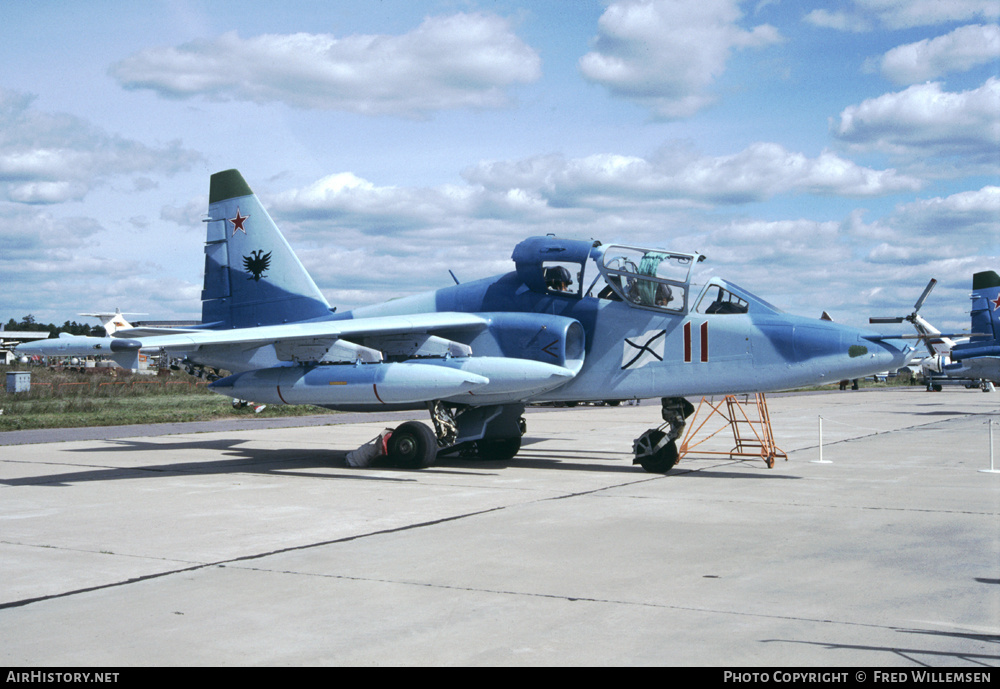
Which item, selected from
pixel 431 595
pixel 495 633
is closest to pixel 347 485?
pixel 431 595

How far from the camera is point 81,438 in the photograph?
19531 mm

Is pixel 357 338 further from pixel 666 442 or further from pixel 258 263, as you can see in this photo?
pixel 666 442

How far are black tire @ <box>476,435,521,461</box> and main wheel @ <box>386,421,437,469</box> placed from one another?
1.47 m

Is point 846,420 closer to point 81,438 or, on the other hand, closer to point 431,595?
point 81,438

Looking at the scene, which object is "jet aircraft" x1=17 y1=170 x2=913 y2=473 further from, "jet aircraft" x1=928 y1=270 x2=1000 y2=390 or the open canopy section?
"jet aircraft" x1=928 y1=270 x2=1000 y2=390

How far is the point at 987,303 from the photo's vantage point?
2864 centimetres

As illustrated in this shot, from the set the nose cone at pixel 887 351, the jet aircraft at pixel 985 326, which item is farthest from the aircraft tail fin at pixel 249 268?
the jet aircraft at pixel 985 326

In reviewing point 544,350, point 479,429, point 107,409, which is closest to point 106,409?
point 107,409

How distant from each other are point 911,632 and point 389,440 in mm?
10088

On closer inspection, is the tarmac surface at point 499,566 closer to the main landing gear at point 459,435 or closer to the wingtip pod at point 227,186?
the main landing gear at point 459,435

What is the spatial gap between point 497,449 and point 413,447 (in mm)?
1962

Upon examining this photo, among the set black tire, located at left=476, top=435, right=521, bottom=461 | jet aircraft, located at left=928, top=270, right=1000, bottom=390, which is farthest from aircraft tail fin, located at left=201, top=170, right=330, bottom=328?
jet aircraft, located at left=928, top=270, right=1000, bottom=390

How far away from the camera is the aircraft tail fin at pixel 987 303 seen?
28.5m

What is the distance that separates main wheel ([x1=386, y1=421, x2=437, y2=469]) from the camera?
45.7 feet
